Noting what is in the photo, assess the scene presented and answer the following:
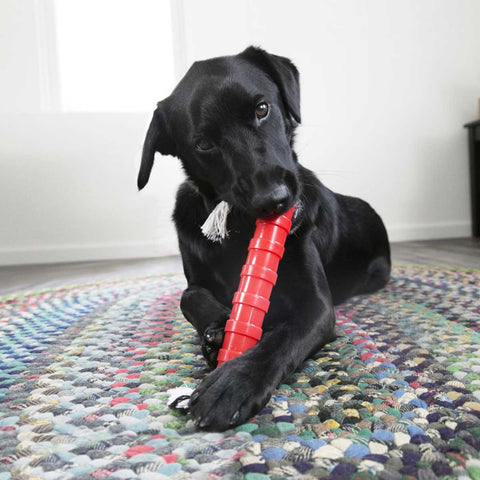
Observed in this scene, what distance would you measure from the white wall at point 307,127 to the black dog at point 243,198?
106 inches

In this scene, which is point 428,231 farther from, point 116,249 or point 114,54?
point 114,54

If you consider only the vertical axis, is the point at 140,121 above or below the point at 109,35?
below

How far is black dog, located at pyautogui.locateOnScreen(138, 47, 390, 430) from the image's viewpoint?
887mm

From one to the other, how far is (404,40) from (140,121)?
96.4 inches

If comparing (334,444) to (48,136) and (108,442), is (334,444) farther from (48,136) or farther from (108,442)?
(48,136)

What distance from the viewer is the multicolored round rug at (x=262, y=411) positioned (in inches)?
23.5

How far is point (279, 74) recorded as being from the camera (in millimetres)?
1273

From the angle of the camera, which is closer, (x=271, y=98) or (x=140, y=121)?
(x=271, y=98)

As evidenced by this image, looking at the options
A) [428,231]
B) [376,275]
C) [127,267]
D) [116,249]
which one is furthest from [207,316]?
[428,231]

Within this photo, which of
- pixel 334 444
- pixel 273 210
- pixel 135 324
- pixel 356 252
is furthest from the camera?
pixel 356 252

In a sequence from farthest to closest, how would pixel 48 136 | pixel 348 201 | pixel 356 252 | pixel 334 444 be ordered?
pixel 48 136 → pixel 348 201 → pixel 356 252 → pixel 334 444

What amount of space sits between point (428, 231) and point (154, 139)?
3484 mm

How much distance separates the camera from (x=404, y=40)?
4105 mm

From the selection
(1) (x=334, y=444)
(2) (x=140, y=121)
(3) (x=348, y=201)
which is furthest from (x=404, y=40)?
(1) (x=334, y=444)
